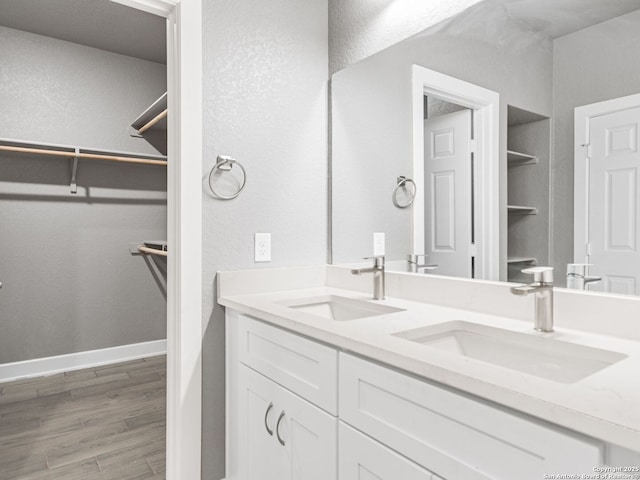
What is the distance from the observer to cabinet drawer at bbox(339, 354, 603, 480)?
61cm

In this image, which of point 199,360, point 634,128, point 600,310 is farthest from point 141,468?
point 634,128

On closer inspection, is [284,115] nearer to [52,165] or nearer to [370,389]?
[370,389]

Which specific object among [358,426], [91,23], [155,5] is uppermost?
[91,23]

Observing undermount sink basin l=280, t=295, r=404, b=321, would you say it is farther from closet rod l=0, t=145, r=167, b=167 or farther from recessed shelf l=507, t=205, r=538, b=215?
closet rod l=0, t=145, r=167, b=167

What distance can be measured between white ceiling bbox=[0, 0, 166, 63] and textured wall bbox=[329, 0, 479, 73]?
4.97 ft

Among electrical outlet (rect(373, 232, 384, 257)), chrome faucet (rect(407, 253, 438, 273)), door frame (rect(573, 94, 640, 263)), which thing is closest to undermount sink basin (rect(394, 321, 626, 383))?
door frame (rect(573, 94, 640, 263))

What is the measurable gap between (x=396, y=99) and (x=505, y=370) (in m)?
1.24

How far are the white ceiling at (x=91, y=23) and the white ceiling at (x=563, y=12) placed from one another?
239cm

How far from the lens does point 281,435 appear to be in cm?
124

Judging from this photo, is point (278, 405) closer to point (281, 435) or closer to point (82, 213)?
point (281, 435)

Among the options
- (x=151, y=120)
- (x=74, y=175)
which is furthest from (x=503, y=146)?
(x=74, y=175)

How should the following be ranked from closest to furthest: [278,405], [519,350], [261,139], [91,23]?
[519,350] < [278,405] < [261,139] < [91,23]

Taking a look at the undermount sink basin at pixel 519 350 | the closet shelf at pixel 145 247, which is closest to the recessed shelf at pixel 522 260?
the undermount sink basin at pixel 519 350

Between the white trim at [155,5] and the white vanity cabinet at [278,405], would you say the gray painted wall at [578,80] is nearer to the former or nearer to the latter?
the white vanity cabinet at [278,405]
